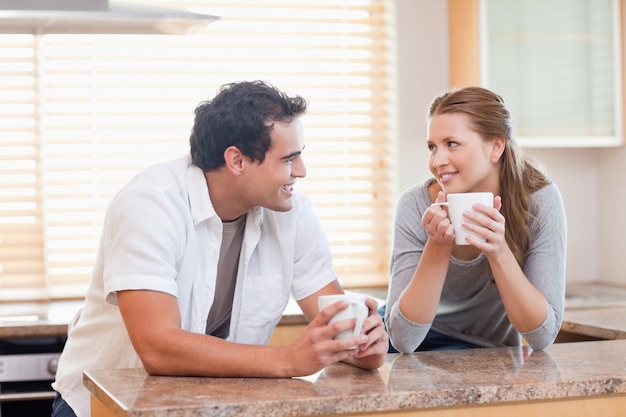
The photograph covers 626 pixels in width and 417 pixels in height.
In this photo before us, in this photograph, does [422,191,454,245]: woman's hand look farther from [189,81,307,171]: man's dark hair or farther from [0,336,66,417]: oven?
[0,336,66,417]: oven

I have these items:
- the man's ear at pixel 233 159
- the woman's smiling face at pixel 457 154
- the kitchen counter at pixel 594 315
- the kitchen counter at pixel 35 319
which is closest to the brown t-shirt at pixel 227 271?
the man's ear at pixel 233 159

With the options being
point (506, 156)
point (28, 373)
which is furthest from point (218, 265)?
point (28, 373)

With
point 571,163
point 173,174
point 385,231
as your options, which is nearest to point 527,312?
point 173,174

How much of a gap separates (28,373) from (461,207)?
1.46 m

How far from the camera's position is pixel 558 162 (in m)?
3.92

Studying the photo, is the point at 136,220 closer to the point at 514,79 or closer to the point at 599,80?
the point at 514,79

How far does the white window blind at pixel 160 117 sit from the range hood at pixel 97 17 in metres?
0.72

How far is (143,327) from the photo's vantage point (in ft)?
5.65

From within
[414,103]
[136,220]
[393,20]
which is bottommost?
[136,220]

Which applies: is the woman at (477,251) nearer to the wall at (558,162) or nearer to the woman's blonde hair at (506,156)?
the woman's blonde hair at (506,156)

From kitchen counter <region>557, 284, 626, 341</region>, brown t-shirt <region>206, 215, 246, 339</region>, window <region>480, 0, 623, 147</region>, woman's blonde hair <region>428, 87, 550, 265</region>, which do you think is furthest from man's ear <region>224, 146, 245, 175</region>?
window <region>480, 0, 623, 147</region>

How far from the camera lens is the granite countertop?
4.67ft

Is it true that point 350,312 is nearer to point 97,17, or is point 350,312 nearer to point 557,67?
point 97,17

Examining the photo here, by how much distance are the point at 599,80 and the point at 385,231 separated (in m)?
0.98
